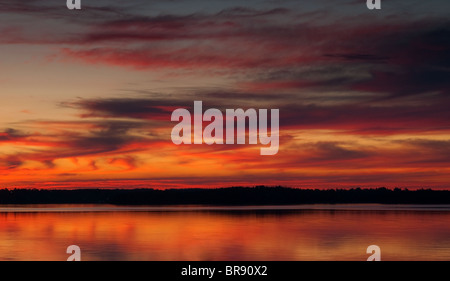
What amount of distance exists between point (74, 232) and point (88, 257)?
19.3 metres

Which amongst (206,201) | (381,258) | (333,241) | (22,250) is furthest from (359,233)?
(206,201)

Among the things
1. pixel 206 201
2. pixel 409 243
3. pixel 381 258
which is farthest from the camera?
pixel 206 201

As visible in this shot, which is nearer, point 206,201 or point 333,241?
point 333,241

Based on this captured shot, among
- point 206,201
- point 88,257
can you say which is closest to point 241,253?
point 88,257

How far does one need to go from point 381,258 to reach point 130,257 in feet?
47.1

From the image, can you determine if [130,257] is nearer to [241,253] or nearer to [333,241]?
[241,253]
